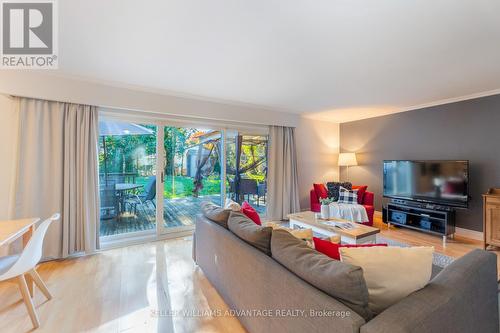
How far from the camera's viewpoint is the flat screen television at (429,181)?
336 cm

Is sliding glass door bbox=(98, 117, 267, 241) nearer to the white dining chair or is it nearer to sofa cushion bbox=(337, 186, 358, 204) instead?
A: the white dining chair

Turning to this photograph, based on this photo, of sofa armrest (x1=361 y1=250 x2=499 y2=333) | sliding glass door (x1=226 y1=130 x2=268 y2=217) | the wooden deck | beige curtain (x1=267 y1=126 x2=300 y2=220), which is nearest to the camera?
sofa armrest (x1=361 y1=250 x2=499 y2=333)

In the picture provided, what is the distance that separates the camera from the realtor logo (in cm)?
162

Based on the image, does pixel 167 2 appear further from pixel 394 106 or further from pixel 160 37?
pixel 394 106

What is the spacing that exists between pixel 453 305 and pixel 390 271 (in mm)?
290

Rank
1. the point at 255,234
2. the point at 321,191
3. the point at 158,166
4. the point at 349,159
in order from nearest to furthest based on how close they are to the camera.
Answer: the point at 255,234 < the point at 158,166 < the point at 321,191 < the point at 349,159

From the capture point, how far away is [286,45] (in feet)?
6.73

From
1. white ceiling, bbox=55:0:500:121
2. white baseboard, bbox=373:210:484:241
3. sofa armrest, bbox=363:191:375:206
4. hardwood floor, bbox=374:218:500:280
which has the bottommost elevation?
hardwood floor, bbox=374:218:500:280

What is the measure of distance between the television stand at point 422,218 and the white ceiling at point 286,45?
74.3 inches

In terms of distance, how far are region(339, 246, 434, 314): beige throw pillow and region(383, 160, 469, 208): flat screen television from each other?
3309 millimetres

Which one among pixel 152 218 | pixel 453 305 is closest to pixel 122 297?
pixel 152 218

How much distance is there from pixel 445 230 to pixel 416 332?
3.53 metres

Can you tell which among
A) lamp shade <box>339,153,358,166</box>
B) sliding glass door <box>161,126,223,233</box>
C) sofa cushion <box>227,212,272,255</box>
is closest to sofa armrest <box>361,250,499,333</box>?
sofa cushion <box>227,212,272,255</box>

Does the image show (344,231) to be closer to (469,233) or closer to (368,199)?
(368,199)
